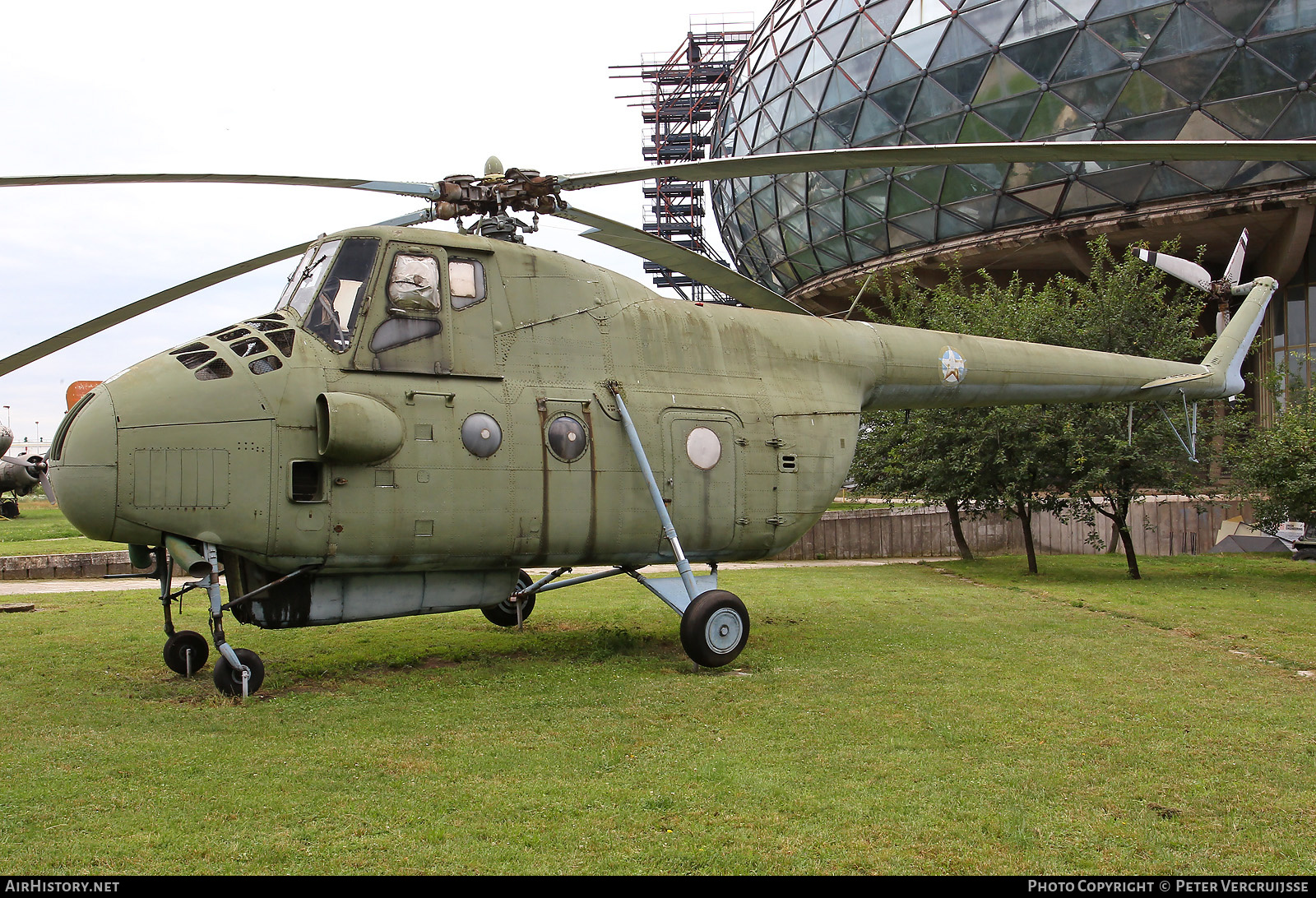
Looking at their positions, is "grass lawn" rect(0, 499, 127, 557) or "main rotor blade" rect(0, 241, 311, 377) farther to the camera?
"grass lawn" rect(0, 499, 127, 557)

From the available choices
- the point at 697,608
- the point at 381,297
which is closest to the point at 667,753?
the point at 697,608

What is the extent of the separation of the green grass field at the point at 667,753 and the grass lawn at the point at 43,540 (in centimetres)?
1402

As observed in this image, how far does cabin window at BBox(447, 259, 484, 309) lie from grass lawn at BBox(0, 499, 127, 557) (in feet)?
48.3

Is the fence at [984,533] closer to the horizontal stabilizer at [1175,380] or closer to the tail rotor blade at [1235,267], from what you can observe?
the tail rotor blade at [1235,267]

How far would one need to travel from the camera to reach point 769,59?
1496 inches

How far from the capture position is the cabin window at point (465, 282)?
9.78 m

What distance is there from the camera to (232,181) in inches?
346

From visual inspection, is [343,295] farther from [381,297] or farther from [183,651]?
[183,651]

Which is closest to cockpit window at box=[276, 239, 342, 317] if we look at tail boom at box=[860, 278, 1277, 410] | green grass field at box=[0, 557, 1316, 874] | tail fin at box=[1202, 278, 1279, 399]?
green grass field at box=[0, 557, 1316, 874]

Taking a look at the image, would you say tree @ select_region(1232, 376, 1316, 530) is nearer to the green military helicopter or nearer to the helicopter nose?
the green military helicopter

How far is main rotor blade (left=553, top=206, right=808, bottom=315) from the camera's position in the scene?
10820 millimetres

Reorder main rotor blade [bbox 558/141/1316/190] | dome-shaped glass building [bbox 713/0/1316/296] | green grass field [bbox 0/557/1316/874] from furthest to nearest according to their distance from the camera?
dome-shaped glass building [bbox 713/0/1316/296] → main rotor blade [bbox 558/141/1316/190] → green grass field [bbox 0/557/1316/874]

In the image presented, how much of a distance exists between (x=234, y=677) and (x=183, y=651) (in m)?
1.60

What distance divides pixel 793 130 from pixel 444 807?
111 feet
